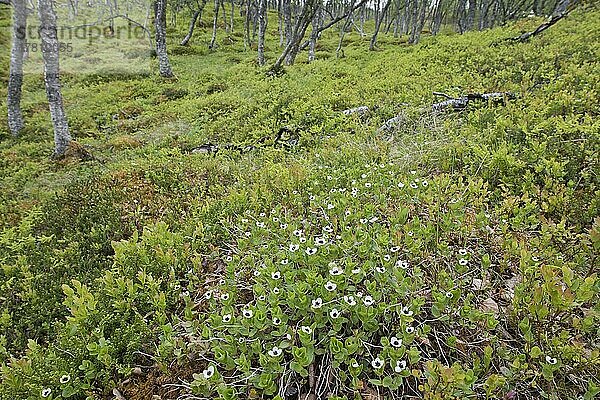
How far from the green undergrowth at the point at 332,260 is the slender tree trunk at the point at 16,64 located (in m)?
3.99

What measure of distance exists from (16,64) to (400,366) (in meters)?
14.5

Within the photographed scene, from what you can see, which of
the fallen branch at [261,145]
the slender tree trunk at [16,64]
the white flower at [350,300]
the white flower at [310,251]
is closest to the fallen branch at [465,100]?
the fallen branch at [261,145]

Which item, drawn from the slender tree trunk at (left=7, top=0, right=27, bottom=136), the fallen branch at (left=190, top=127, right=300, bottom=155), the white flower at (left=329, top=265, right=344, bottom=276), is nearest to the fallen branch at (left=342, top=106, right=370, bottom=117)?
the fallen branch at (left=190, top=127, right=300, bottom=155)

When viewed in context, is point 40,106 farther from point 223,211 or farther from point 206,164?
point 223,211

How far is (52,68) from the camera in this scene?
9.53 m

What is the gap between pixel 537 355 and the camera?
8.13 ft

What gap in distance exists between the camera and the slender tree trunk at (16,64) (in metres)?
12.0

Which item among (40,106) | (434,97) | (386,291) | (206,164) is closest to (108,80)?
(40,106)

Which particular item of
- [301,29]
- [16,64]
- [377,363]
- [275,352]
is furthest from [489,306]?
[301,29]

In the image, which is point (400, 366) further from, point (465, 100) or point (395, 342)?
point (465, 100)

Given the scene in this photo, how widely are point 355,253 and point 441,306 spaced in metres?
0.92

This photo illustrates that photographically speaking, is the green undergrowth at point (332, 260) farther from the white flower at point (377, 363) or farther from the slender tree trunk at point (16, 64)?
the slender tree trunk at point (16, 64)

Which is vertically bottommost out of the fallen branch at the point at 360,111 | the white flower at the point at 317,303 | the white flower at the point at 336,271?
the white flower at the point at 317,303

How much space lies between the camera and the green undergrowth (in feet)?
8.80
